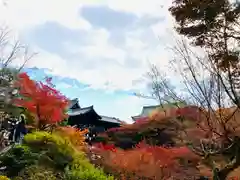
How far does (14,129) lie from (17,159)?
5.08 meters

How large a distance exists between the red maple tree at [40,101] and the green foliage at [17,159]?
4.78 meters

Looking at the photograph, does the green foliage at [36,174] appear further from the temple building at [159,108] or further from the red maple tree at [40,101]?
the red maple tree at [40,101]

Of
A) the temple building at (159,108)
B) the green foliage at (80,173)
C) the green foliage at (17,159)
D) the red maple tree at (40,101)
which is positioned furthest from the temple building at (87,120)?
the green foliage at (80,173)

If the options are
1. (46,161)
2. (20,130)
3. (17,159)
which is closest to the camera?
(17,159)

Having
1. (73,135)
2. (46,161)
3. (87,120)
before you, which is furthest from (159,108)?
(46,161)

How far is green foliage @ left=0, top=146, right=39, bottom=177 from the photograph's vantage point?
12703 millimetres

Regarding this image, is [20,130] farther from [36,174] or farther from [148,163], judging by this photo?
[148,163]

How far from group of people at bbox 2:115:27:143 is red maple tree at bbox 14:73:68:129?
32.6 inches

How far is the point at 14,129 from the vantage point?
699 inches

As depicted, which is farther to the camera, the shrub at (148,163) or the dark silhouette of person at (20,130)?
the dark silhouette of person at (20,130)

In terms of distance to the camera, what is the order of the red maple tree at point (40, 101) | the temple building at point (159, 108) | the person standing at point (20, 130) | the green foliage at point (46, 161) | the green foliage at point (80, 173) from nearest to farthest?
the temple building at point (159, 108) < the green foliage at point (80, 173) < the green foliage at point (46, 161) < the person standing at point (20, 130) < the red maple tree at point (40, 101)

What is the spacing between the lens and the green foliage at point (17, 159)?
12703mm

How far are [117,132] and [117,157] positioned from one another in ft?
31.9

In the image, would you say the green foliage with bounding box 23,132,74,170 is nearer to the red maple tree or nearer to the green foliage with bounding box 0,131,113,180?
the green foliage with bounding box 0,131,113,180
